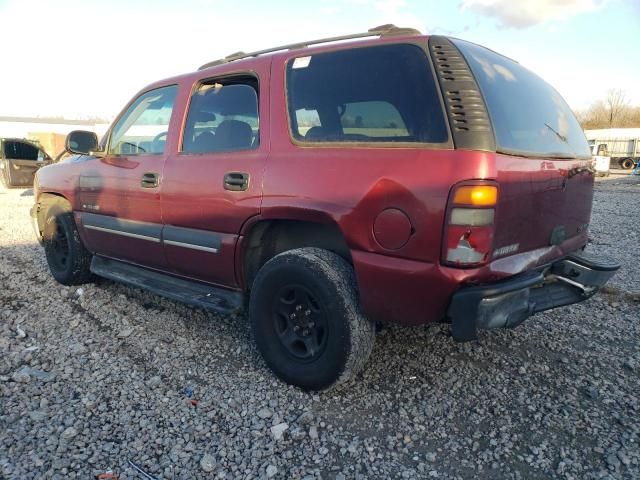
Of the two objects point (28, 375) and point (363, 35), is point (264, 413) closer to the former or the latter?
point (28, 375)

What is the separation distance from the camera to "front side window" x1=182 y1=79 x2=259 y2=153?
3.11 meters


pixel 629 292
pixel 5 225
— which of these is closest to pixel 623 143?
pixel 629 292

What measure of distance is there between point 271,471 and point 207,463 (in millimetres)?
299

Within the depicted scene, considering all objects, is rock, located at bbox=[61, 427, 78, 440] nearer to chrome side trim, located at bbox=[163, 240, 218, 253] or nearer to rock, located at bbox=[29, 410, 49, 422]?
rock, located at bbox=[29, 410, 49, 422]

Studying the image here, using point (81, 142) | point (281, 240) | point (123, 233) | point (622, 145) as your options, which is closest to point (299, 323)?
Answer: point (281, 240)

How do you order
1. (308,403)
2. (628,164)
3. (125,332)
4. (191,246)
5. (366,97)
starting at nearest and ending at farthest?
(366,97), (308,403), (191,246), (125,332), (628,164)

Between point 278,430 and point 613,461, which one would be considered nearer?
point 613,461

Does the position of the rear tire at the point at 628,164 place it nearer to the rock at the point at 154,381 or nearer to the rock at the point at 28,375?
the rock at the point at 154,381

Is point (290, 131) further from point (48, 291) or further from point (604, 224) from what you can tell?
point (604, 224)

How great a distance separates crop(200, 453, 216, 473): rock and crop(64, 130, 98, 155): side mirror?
300 centimetres

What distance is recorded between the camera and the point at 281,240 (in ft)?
10.4

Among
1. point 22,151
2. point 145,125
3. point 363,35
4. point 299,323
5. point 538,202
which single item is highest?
point 363,35

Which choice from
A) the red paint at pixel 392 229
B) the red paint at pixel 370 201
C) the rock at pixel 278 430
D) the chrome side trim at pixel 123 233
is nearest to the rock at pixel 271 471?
the rock at pixel 278 430

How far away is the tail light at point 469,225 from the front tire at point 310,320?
2.06ft
